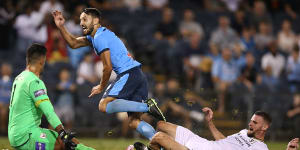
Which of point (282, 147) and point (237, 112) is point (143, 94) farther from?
point (237, 112)

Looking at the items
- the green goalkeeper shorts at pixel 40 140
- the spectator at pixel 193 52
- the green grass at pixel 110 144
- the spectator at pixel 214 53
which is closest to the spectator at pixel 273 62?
the spectator at pixel 214 53

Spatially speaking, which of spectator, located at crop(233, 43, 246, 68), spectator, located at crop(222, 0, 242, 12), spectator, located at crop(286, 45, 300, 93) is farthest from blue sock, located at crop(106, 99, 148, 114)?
spectator, located at crop(222, 0, 242, 12)

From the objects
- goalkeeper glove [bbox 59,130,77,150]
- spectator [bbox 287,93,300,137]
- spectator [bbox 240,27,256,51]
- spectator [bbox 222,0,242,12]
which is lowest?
goalkeeper glove [bbox 59,130,77,150]

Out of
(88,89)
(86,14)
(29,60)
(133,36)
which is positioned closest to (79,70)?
(88,89)

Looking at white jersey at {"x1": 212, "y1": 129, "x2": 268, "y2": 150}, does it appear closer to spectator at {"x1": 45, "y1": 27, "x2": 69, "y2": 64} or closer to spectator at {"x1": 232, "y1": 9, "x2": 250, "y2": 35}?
spectator at {"x1": 45, "y1": 27, "x2": 69, "y2": 64}

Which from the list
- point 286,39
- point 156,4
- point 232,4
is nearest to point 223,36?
point 286,39

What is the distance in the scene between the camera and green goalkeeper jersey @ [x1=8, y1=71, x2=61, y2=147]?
767 cm

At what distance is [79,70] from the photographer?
1564 cm

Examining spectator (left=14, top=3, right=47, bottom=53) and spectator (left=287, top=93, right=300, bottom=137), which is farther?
spectator (left=14, top=3, right=47, bottom=53)

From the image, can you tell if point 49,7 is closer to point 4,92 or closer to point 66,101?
point 4,92

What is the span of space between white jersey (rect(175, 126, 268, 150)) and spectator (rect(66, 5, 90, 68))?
7.54m

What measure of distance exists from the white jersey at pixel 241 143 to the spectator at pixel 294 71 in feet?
24.4

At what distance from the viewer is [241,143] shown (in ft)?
28.2

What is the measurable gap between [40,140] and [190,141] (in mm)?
2202
